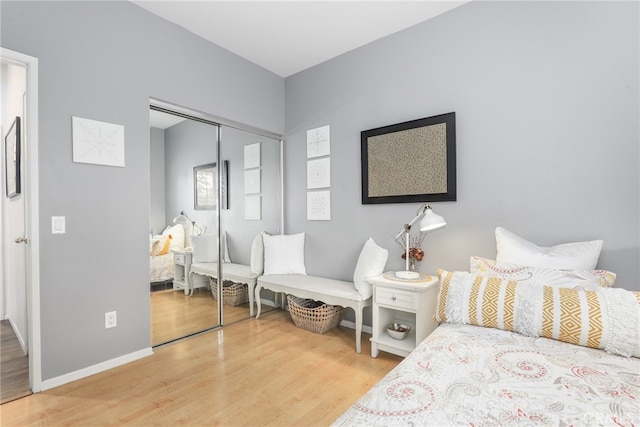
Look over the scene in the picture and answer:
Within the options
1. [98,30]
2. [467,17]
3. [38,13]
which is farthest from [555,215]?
[38,13]

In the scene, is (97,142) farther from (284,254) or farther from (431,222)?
(431,222)

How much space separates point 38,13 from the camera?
6.59ft

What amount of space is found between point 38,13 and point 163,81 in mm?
829

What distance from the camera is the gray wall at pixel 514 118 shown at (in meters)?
1.92

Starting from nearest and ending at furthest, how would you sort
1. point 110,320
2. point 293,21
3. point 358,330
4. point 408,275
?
point 110,320
point 408,275
point 358,330
point 293,21

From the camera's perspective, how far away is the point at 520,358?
4.25 ft

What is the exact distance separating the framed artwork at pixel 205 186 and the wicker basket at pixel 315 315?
1.30 meters

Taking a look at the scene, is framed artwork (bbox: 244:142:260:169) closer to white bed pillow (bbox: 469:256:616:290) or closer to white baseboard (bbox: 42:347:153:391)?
white baseboard (bbox: 42:347:153:391)

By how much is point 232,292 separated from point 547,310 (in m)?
2.79

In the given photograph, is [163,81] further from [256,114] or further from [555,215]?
[555,215]

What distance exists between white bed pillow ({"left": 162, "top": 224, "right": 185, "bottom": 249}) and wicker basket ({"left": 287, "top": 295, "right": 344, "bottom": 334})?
1.23m

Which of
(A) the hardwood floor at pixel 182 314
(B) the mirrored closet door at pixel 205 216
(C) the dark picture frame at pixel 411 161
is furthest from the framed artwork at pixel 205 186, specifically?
(C) the dark picture frame at pixel 411 161

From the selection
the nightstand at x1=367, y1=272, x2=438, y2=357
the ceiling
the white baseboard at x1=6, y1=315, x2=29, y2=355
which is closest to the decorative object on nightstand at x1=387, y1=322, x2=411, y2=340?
the nightstand at x1=367, y1=272, x2=438, y2=357

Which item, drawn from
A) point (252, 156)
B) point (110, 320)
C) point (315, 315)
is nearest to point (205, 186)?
point (252, 156)
